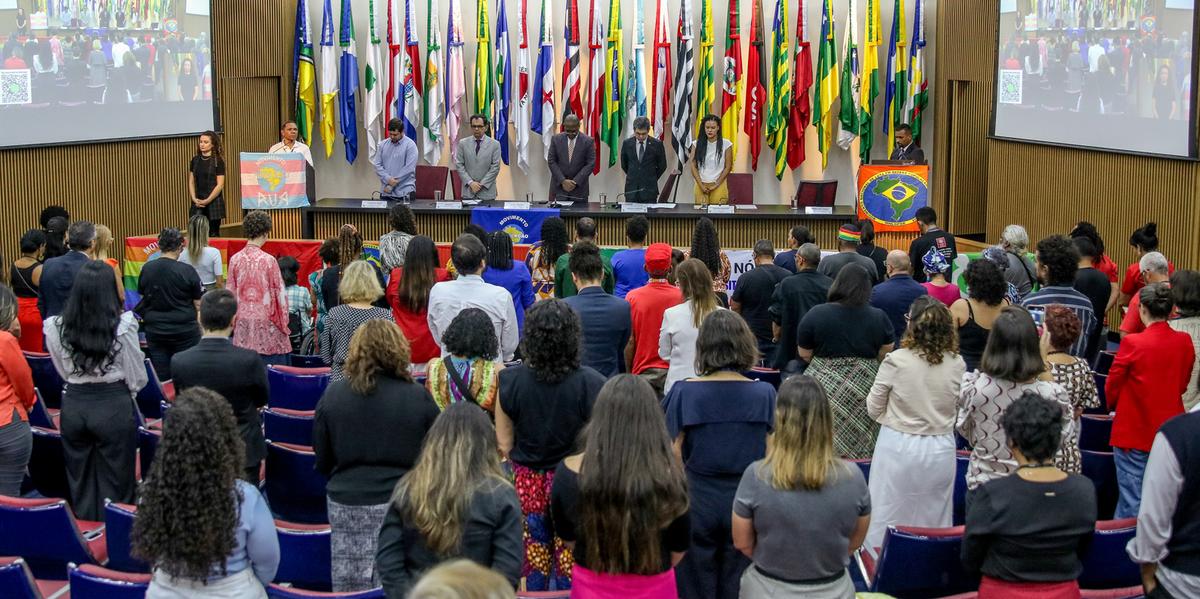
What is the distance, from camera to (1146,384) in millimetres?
5223

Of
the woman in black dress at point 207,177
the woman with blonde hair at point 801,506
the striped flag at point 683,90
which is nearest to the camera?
the woman with blonde hair at point 801,506

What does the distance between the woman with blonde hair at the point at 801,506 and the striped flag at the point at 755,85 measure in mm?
11207

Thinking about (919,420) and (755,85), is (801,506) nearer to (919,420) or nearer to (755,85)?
(919,420)

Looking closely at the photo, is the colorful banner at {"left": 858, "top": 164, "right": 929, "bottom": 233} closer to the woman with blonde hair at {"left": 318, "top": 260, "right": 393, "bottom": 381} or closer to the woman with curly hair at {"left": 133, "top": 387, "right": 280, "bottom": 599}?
the woman with blonde hair at {"left": 318, "top": 260, "right": 393, "bottom": 381}

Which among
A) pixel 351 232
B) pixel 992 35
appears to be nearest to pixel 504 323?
pixel 351 232

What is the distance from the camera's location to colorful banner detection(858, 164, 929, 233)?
424 inches

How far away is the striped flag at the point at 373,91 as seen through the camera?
48.1ft

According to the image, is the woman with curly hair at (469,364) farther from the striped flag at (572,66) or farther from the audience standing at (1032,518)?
the striped flag at (572,66)

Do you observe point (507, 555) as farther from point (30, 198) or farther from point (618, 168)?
point (618, 168)

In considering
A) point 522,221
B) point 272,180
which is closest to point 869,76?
point 522,221

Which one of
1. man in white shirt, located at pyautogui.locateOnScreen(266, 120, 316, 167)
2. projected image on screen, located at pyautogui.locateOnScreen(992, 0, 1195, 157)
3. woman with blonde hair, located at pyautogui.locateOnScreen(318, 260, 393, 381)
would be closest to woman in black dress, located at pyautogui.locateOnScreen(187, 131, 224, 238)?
man in white shirt, located at pyautogui.locateOnScreen(266, 120, 316, 167)

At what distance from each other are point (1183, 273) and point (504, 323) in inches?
121

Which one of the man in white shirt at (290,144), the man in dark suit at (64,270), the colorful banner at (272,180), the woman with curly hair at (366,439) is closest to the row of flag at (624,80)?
the man in white shirt at (290,144)

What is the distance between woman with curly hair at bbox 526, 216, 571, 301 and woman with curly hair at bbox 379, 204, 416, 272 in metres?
0.84
